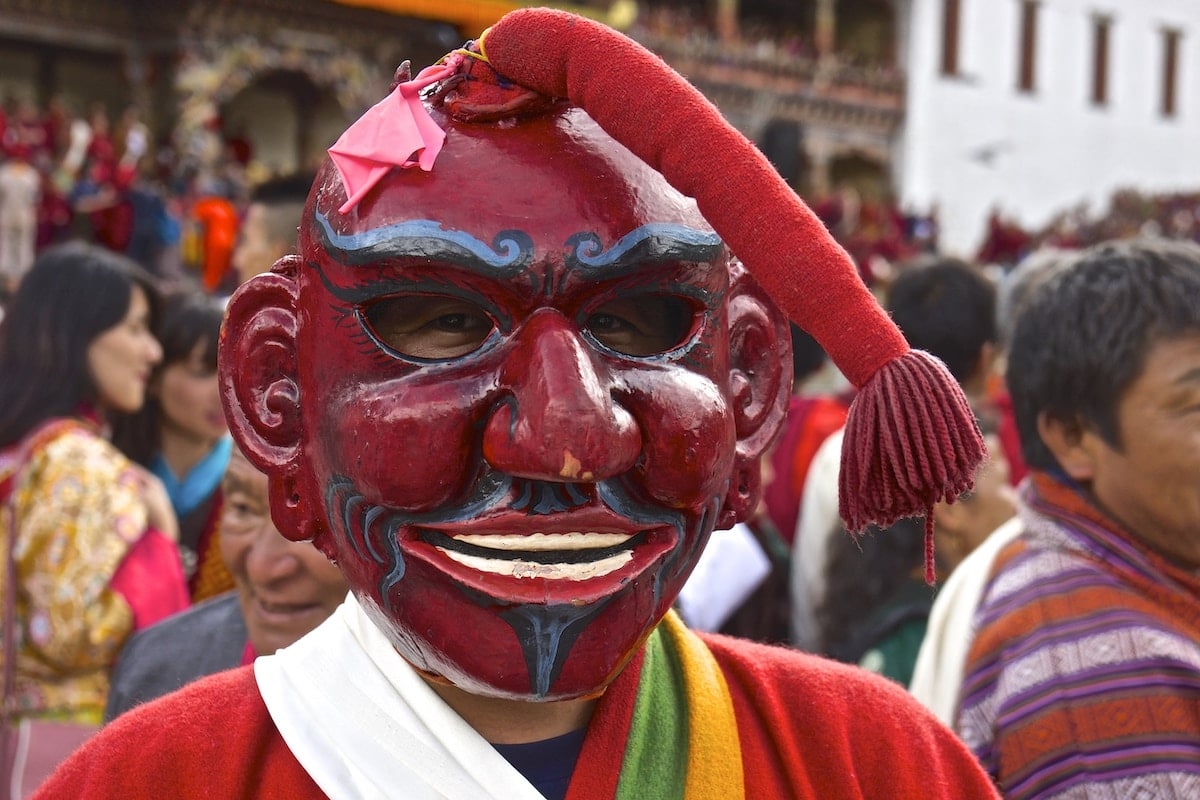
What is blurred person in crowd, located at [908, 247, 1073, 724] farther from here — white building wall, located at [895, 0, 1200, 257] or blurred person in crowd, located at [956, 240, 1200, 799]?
white building wall, located at [895, 0, 1200, 257]

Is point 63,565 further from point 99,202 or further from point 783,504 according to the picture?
point 99,202

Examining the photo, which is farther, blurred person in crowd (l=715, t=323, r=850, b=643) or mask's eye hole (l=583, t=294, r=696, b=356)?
blurred person in crowd (l=715, t=323, r=850, b=643)

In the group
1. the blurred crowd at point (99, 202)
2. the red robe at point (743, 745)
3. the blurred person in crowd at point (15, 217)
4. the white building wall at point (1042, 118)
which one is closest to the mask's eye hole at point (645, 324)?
the red robe at point (743, 745)

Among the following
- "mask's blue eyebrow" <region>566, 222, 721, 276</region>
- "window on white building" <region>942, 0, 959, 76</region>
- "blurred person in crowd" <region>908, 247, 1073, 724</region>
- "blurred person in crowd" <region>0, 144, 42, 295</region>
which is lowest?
"window on white building" <region>942, 0, 959, 76</region>

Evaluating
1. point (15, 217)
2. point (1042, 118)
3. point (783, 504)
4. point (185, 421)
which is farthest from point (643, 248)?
point (1042, 118)

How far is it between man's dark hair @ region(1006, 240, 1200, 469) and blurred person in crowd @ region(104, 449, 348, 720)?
1.12m

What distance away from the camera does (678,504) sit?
1.27m

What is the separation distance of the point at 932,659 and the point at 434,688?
46.6 inches

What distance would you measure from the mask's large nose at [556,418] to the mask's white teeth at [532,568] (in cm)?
9

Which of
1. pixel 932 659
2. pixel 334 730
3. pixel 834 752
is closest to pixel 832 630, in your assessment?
pixel 932 659

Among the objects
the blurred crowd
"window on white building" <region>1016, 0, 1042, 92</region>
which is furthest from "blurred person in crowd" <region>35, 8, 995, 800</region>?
"window on white building" <region>1016, 0, 1042, 92</region>

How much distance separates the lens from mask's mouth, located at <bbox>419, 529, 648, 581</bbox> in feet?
4.02

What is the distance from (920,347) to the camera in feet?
11.6

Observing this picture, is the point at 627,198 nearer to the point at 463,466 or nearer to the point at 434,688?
the point at 463,466
